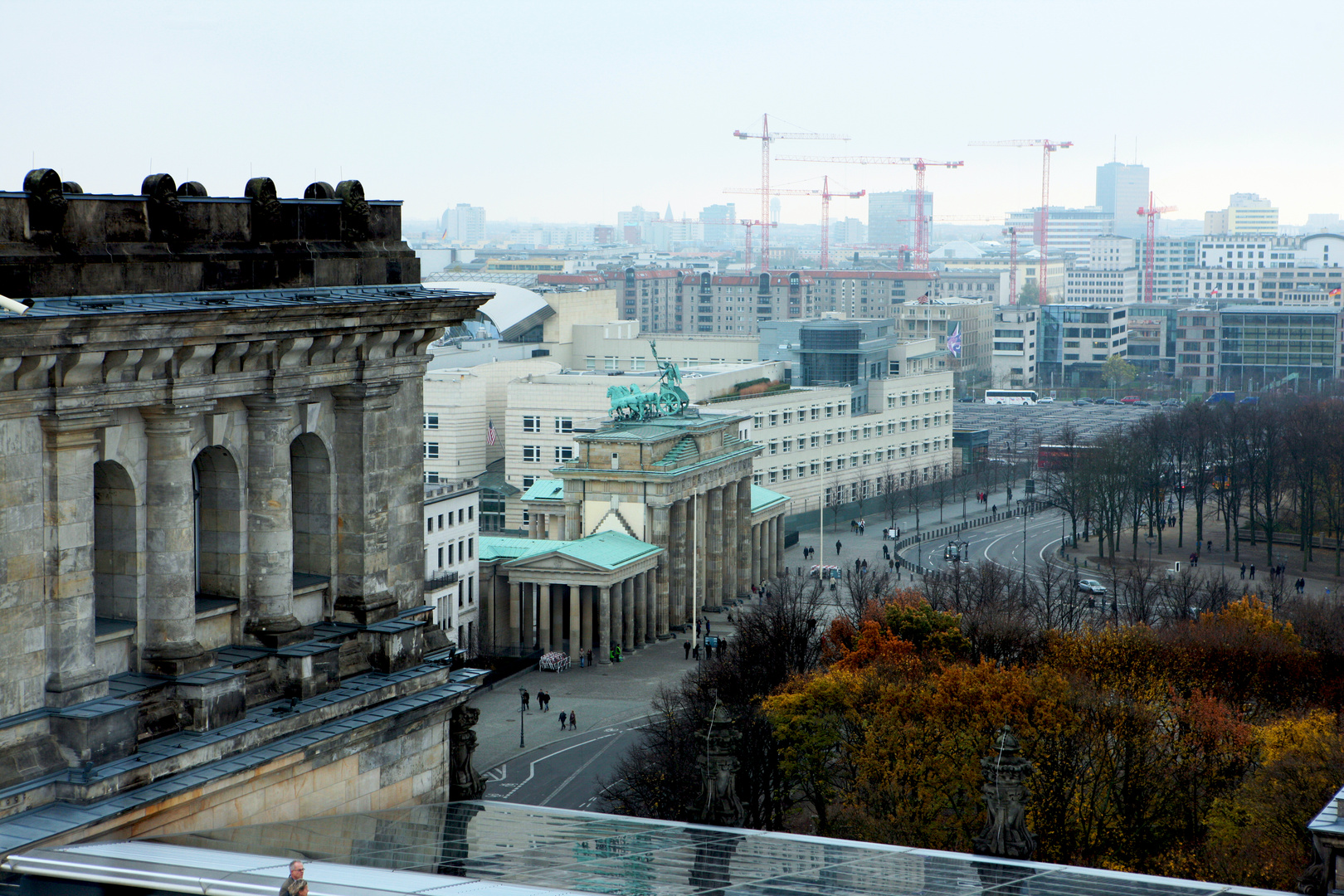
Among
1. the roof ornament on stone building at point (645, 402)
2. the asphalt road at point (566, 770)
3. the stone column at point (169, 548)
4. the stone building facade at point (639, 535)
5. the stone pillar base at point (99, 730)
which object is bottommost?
the asphalt road at point (566, 770)

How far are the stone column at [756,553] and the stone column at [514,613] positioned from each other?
33.5 metres

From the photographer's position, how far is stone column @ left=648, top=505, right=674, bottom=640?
144 meters

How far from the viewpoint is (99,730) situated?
2853 cm

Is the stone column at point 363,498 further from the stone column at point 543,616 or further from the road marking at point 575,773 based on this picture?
the stone column at point 543,616

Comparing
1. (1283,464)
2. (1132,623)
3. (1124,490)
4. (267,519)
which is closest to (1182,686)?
(1132,623)

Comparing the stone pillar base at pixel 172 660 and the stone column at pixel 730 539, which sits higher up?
the stone pillar base at pixel 172 660

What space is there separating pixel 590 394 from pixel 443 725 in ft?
487

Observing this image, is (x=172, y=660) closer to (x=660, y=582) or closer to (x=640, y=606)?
(x=640, y=606)

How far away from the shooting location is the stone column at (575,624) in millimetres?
133625

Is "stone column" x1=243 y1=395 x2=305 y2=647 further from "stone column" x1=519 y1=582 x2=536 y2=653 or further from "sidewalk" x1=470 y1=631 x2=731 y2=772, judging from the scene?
"stone column" x1=519 y1=582 x2=536 y2=653

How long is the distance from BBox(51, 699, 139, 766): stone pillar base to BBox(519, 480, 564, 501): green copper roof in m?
122

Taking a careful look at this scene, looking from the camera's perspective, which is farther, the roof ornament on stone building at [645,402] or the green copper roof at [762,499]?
the green copper roof at [762,499]

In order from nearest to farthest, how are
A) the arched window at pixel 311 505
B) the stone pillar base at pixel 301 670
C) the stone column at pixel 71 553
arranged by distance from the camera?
the stone column at pixel 71 553 < the stone pillar base at pixel 301 670 < the arched window at pixel 311 505

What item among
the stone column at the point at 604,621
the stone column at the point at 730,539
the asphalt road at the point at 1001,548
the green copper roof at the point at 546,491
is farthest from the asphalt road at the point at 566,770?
the asphalt road at the point at 1001,548
